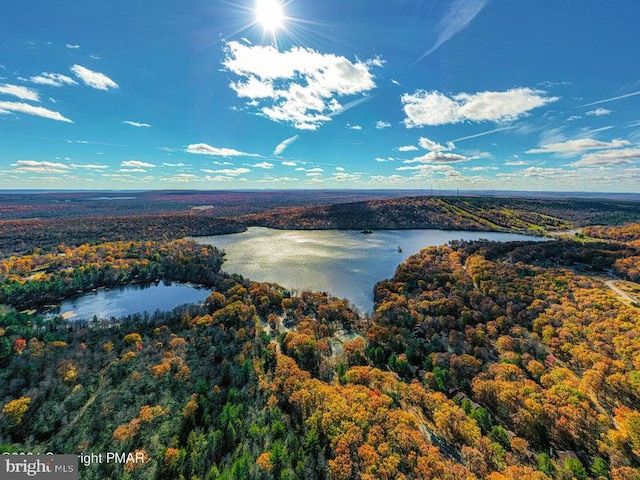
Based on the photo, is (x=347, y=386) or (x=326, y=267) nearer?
(x=347, y=386)

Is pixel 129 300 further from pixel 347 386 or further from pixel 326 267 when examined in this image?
pixel 347 386

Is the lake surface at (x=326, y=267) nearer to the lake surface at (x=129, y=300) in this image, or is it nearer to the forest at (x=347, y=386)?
the forest at (x=347, y=386)

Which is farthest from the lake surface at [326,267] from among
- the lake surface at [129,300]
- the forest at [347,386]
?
the lake surface at [129,300]

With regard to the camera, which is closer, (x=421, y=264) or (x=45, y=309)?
(x=45, y=309)

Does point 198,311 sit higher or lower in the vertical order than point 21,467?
lower

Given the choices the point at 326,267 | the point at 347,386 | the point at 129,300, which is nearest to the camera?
the point at 347,386

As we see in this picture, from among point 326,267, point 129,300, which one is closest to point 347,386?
point 326,267

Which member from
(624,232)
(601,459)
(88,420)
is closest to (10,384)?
(88,420)

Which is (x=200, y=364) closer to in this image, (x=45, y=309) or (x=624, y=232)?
(x=45, y=309)
